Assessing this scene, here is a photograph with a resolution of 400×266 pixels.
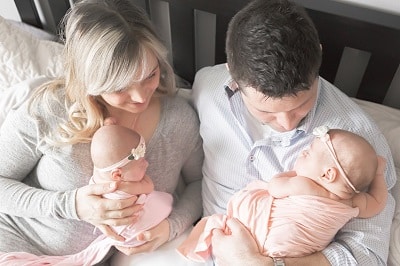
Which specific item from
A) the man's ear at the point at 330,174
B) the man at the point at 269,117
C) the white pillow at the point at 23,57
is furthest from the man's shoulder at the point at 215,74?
the white pillow at the point at 23,57

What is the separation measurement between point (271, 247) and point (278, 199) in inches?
4.5

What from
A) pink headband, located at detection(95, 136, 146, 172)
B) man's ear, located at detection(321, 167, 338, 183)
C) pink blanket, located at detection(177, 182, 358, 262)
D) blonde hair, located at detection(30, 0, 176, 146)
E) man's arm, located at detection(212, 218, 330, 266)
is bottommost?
man's arm, located at detection(212, 218, 330, 266)

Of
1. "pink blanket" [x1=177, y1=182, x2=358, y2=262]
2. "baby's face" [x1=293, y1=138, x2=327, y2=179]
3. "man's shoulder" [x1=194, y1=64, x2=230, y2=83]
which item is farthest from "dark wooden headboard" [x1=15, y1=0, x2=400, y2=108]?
"pink blanket" [x1=177, y1=182, x2=358, y2=262]

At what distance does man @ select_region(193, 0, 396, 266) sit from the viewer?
3.03 feet

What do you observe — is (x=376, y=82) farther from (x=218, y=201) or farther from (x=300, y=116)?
(x=218, y=201)

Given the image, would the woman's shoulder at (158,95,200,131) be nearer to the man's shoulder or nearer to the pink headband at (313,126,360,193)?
the man's shoulder

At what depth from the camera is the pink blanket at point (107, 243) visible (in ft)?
3.98

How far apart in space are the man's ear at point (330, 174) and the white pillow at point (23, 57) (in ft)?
3.18

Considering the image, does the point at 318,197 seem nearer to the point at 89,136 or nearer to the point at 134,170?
the point at 134,170

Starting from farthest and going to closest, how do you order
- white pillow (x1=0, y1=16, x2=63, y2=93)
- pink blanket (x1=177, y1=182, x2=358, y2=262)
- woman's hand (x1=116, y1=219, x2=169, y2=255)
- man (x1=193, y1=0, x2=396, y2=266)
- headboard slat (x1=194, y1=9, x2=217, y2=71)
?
white pillow (x1=0, y1=16, x2=63, y2=93) < headboard slat (x1=194, y1=9, x2=217, y2=71) < woman's hand (x1=116, y1=219, x2=169, y2=255) < pink blanket (x1=177, y1=182, x2=358, y2=262) < man (x1=193, y1=0, x2=396, y2=266)

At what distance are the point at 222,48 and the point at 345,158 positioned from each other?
0.58 m

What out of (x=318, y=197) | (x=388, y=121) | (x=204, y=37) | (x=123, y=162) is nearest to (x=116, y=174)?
(x=123, y=162)

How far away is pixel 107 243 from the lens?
1262mm

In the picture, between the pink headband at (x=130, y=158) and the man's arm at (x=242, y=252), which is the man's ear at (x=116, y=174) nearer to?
the pink headband at (x=130, y=158)
